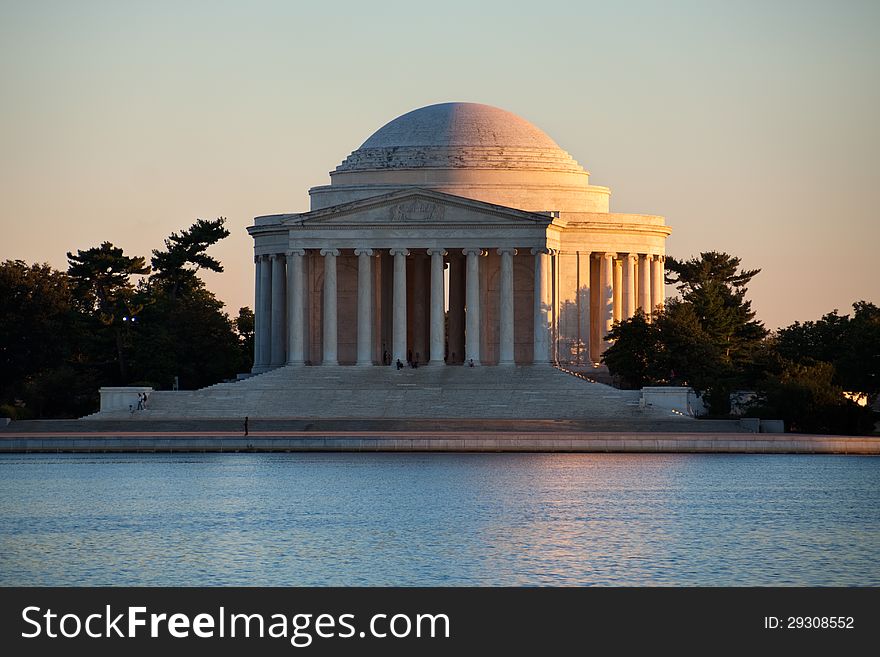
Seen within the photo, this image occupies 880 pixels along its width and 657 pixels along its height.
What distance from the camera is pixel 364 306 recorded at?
13150 cm

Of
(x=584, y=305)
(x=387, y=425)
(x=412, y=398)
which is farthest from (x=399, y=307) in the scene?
(x=387, y=425)

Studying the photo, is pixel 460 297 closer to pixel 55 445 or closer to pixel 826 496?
pixel 55 445

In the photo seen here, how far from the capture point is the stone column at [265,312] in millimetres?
141500

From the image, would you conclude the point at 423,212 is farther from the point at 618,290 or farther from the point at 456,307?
the point at 618,290

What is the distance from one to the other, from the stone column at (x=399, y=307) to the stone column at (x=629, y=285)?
16.4m

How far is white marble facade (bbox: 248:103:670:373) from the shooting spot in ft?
427

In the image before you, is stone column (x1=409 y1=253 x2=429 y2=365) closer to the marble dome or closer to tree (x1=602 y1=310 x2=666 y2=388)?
the marble dome

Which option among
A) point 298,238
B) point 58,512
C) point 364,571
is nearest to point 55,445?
point 58,512

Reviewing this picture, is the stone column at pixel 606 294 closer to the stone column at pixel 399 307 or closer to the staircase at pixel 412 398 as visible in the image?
the staircase at pixel 412 398

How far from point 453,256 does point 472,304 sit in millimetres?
10120

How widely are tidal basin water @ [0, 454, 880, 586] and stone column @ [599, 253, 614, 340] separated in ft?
133

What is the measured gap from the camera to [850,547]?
210 feet

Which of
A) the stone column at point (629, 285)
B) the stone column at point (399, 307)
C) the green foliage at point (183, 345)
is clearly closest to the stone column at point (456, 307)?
the stone column at point (399, 307)

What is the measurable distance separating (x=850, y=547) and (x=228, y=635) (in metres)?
24.4
